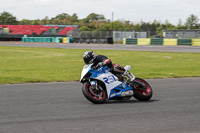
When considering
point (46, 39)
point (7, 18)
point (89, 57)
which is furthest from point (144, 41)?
point (7, 18)

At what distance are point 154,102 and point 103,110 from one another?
5.19 feet

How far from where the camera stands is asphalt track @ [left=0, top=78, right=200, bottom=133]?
5.45 metres

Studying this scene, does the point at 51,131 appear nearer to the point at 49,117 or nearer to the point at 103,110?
the point at 49,117

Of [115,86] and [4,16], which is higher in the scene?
[4,16]

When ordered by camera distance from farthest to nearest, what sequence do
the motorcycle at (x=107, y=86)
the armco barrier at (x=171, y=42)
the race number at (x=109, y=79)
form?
the armco barrier at (x=171, y=42)
the race number at (x=109, y=79)
the motorcycle at (x=107, y=86)

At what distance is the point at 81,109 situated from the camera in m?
7.08

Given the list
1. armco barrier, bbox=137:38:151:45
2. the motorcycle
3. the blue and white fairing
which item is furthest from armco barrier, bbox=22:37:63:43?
the blue and white fairing

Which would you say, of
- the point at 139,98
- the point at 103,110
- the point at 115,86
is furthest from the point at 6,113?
the point at 139,98

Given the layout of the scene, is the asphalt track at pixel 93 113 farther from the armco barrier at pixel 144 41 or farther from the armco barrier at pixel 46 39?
the armco barrier at pixel 46 39

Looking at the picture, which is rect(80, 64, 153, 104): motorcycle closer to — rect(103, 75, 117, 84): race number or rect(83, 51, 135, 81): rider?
rect(103, 75, 117, 84): race number

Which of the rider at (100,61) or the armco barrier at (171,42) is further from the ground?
the rider at (100,61)

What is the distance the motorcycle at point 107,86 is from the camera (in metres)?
7.66

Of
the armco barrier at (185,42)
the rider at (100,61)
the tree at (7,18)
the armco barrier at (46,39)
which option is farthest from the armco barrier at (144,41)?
the tree at (7,18)

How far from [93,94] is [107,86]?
392mm
